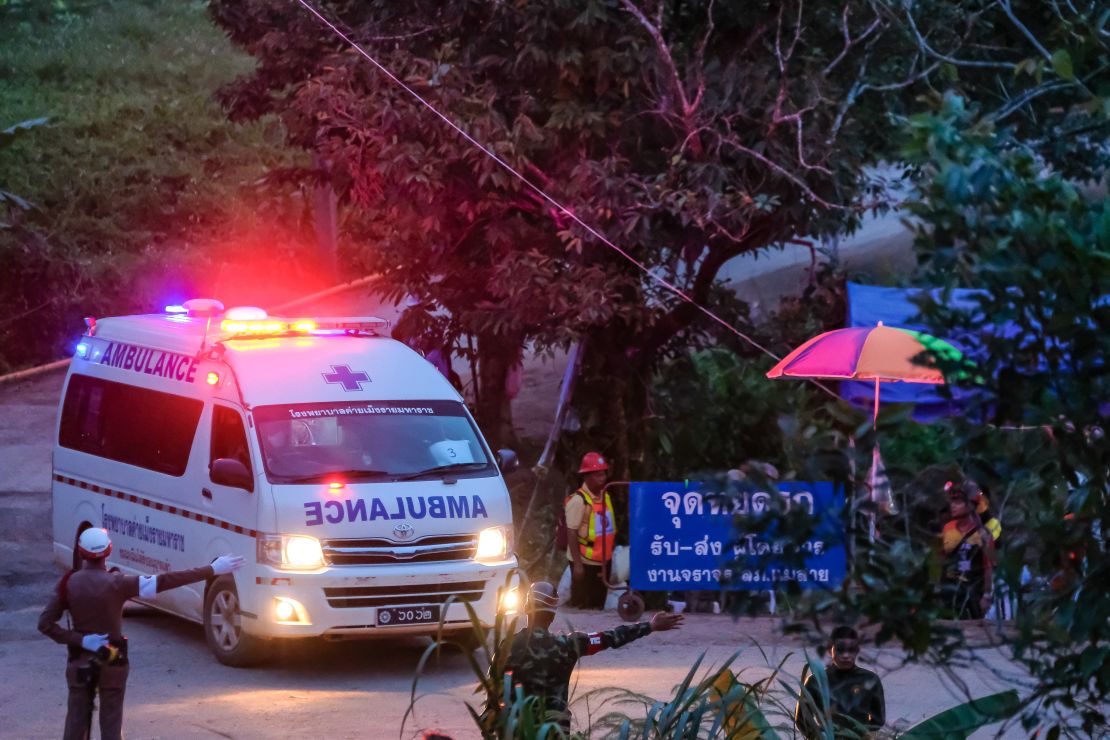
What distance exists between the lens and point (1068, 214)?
3.58m

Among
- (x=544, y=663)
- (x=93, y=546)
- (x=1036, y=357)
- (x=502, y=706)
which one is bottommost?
→ (x=502, y=706)

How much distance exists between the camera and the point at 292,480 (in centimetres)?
1104

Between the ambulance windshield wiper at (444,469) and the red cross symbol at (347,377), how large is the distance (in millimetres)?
953

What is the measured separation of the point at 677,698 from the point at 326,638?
5437 millimetres

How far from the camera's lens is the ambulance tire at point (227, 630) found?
1120 cm

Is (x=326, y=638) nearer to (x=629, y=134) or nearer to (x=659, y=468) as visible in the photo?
(x=629, y=134)

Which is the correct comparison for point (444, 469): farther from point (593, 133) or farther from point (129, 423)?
point (593, 133)

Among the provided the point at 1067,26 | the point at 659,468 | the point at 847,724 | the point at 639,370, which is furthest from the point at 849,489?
the point at 659,468

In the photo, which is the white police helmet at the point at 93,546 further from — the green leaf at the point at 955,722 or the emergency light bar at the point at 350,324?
the emergency light bar at the point at 350,324

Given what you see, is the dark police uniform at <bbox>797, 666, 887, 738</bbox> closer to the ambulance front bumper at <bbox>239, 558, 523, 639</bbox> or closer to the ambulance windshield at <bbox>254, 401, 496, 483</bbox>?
the ambulance front bumper at <bbox>239, 558, 523, 639</bbox>

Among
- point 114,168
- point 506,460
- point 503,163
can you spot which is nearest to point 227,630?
point 506,460

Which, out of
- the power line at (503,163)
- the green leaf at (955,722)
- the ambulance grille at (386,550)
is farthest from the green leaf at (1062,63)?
the power line at (503,163)

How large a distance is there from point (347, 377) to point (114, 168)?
20.3m

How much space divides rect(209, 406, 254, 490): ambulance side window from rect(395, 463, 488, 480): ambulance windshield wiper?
4.09 ft
